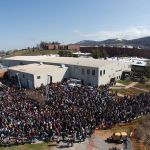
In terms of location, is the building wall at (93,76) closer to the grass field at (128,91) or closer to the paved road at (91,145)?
the grass field at (128,91)

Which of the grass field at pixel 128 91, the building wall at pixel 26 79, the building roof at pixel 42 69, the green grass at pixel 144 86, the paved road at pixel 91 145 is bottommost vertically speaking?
the paved road at pixel 91 145

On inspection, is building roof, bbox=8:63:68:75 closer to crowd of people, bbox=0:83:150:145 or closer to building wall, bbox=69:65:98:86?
building wall, bbox=69:65:98:86

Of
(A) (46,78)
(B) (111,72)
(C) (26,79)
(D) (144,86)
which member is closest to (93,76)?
(B) (111,72)

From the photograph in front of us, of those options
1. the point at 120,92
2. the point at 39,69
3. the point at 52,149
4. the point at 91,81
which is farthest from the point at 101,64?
the point at 52,149

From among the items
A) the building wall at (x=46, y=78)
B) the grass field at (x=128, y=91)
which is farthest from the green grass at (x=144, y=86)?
the building wall at (x=46, y=78)

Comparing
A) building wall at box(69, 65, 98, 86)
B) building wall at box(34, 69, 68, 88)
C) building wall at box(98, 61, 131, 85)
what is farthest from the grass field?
building wall at box(34, 69, 68, 88)
